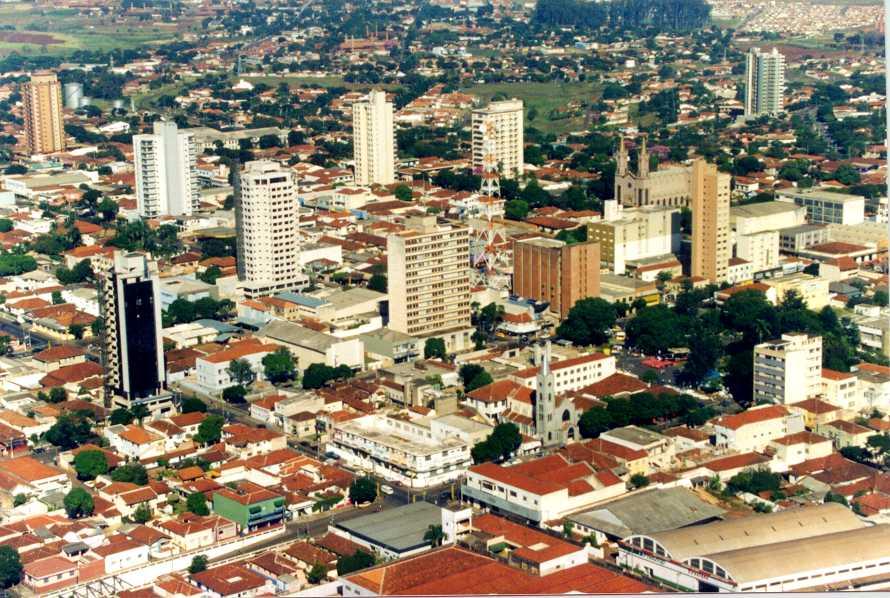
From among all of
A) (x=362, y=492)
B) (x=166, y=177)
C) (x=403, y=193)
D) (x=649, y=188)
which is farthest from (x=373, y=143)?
(x=362, y=492)

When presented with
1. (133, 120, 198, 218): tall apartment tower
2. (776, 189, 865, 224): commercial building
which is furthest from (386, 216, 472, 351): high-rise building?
(133, 120, 198, 218): tall apartment tower

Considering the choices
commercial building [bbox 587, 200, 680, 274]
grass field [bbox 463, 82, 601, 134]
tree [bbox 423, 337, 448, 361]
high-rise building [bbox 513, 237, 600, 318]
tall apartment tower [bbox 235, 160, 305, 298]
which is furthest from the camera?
grass field [bbox 463, 82, 601, 134]

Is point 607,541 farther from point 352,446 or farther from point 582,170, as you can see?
point 582,170

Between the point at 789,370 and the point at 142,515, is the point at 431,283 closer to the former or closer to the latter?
the point at 789,370

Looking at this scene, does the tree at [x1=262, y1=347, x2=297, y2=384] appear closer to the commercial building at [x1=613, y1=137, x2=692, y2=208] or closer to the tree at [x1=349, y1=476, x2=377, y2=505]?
the tree at [x1=349, y1=476, x2=377, y2=505]

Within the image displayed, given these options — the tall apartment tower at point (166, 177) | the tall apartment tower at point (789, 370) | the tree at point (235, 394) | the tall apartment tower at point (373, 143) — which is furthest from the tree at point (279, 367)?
the tall apartment tower at point (373, 143)

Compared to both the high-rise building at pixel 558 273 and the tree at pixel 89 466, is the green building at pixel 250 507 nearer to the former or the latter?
the tree at pixel 89 466

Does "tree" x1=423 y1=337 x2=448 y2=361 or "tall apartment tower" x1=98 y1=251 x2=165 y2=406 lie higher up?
"tall apartment tower" x1=98 y1=251 x2=165 y2=406
